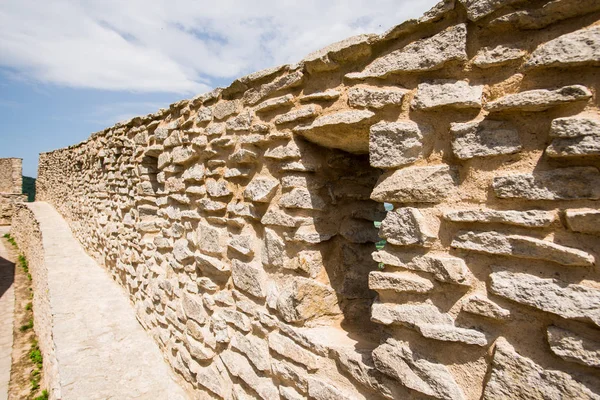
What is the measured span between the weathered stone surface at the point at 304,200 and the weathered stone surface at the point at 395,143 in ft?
1.52

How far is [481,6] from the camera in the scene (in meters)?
1.10

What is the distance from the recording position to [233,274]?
2205 millimetres

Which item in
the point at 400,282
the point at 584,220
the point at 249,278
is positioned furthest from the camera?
the point at 249,278

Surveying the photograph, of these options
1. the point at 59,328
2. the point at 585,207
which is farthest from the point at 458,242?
the point at 59,328

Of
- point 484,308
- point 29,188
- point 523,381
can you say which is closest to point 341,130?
point 484,308

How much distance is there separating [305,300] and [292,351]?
0.27 m

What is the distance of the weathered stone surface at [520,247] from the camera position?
3.09ft

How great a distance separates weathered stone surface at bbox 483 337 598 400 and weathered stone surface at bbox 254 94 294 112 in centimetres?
133

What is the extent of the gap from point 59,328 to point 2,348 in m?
3.08

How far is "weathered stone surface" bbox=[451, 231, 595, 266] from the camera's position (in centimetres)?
94

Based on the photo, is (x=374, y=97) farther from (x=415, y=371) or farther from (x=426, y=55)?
(x=415, y=371)

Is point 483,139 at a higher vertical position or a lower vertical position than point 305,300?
higher

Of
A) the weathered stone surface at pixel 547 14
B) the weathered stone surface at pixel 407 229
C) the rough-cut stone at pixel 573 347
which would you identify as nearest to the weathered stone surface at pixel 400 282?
the weathered stone surface at pixel 407 229

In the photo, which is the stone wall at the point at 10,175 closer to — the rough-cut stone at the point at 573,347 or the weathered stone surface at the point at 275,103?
the weathered stone surface at the point at 275,103
